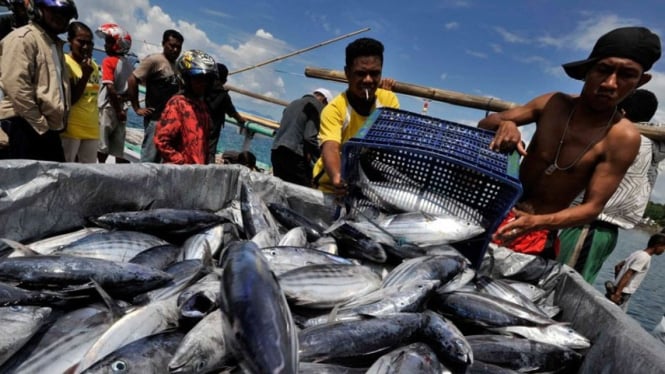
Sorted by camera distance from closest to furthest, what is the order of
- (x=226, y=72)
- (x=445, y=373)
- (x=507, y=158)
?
(x=445, y=373) < (x=507, y=158) < (x=226, y=72)

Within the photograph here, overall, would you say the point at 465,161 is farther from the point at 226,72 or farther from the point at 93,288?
the point at 226,72

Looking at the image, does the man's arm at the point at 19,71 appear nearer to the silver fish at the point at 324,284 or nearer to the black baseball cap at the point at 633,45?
the silver fish at the point at 324,284

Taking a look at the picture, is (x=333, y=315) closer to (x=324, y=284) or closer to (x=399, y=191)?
(x=324, y=284)

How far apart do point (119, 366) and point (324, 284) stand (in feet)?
2.67

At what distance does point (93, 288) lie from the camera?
4.83ft

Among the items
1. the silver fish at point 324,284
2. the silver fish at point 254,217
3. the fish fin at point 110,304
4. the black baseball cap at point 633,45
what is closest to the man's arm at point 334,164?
the silver fish at point 254,217

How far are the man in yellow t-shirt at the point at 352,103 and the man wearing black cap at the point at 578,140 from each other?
0.83 m

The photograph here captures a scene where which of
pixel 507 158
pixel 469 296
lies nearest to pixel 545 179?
pixel 507 158

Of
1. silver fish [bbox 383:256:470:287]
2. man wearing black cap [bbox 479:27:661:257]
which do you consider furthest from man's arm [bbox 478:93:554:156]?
silver fish [bbox 383:256:470:287]

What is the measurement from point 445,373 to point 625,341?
0.70 m

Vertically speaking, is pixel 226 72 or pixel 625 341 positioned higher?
pixel 226 72

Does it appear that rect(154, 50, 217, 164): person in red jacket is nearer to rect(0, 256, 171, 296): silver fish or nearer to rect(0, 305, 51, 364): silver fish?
rect(0, 256, 171, 296): silver fish

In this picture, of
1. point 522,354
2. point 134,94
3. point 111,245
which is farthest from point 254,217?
point 134,94

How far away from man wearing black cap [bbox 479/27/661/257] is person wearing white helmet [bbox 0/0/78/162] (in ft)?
10.2
